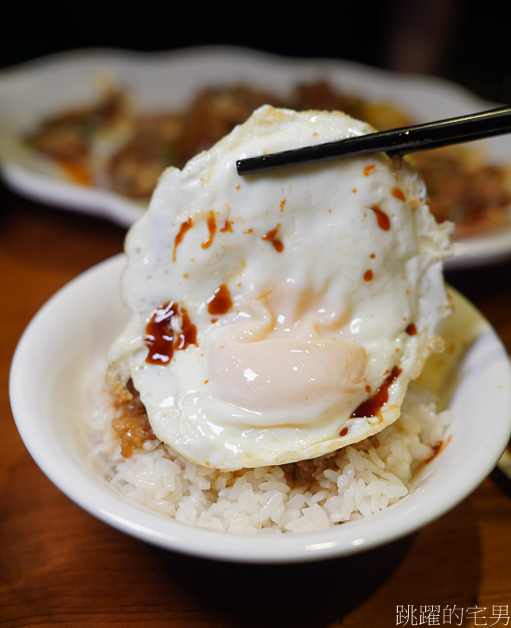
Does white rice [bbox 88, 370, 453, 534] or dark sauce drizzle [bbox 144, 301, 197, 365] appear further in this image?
dark sauce drizzle [bbox 144, 301, 197, 365]

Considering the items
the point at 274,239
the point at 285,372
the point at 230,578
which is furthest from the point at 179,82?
the point at 230,578

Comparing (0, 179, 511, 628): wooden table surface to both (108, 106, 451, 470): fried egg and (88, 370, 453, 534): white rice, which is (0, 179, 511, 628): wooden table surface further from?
(108, 106, 451, 470): fried egg

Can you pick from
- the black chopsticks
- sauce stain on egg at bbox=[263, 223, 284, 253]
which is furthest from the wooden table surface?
the black chopsticks

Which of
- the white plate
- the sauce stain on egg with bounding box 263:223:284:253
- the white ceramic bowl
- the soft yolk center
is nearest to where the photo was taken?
the white ceramic bowl

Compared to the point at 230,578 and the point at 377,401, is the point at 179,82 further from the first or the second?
the point at 230,578

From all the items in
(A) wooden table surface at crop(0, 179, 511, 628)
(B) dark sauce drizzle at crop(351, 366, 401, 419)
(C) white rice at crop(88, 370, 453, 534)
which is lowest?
(A) wooden table surface at crop(0, 179, 511, 628)

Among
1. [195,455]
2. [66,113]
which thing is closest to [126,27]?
[66,113]
